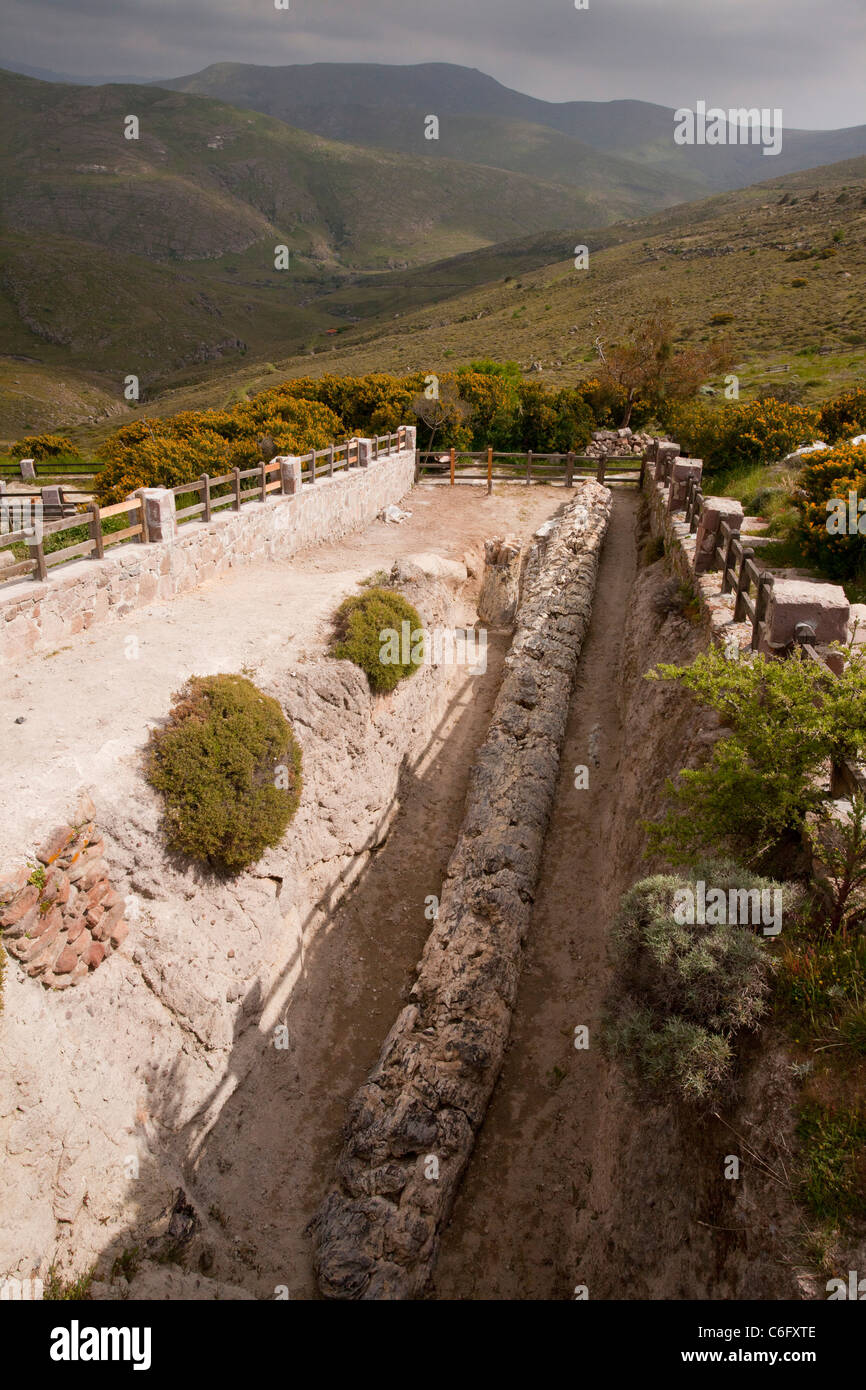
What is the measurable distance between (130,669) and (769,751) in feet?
27.6

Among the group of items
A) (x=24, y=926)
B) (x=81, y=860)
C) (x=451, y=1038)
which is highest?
(x=81, y=860)

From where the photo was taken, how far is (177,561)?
1399 centimetres

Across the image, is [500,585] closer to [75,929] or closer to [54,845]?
[54,845]

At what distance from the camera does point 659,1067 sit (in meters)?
5.02

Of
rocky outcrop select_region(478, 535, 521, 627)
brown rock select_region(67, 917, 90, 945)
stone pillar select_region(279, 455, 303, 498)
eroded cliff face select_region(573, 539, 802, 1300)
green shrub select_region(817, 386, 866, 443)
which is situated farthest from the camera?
rocky outcrop select_region(478, 535, 521, 627)

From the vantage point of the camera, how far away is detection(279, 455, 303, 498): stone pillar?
18.0 meters

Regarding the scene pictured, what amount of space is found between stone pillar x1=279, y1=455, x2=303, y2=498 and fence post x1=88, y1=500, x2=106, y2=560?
21.4ft

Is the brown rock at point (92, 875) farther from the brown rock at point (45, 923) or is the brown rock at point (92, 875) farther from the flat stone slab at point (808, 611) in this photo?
the flat stone slab at point (808, 611)

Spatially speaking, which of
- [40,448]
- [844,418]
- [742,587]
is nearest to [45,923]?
[742,587]

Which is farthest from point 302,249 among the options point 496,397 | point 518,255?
point 496,397

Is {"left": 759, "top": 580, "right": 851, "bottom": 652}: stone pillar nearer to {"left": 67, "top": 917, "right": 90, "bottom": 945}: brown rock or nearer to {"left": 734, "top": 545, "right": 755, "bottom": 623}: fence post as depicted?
{"left": 734, "top": 545, "right": 755, "bottom": 623}: fence post

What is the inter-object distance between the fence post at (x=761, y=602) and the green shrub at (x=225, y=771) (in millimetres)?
5994

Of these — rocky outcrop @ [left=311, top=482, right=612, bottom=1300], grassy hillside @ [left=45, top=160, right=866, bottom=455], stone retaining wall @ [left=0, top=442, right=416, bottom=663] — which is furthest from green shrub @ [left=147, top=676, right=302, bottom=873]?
grassy hillside @ [left=45, top=160, right=866, bottom=455]

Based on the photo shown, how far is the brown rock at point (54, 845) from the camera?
7.11 metres
